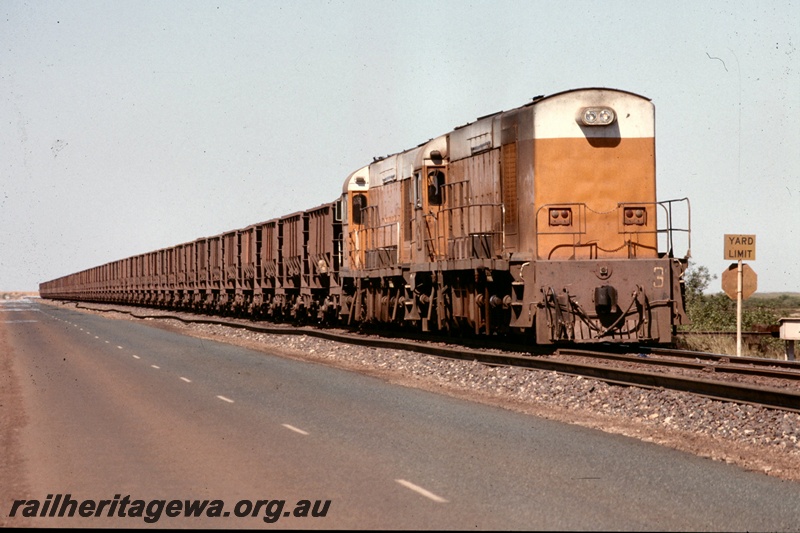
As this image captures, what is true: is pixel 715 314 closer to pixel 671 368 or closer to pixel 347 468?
pixel 671 368

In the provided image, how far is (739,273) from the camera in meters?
19.1

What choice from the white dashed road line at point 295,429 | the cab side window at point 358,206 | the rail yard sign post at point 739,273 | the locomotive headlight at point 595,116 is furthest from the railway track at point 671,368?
the cab side window at point 358,206

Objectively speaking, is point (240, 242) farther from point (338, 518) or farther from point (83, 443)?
point (338, 518)

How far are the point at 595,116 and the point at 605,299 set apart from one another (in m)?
3.46

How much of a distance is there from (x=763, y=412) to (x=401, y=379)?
7223 mm

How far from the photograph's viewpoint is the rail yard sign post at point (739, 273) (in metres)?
18.6

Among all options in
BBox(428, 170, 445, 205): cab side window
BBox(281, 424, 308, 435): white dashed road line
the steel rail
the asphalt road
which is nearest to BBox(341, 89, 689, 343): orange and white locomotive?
the steel rail

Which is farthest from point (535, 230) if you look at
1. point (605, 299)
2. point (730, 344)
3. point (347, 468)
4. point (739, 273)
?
point (347, 468)

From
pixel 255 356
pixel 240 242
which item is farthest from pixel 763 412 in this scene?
pixel 240 242

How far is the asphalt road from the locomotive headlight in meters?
6.23

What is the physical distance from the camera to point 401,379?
17094 millimetres

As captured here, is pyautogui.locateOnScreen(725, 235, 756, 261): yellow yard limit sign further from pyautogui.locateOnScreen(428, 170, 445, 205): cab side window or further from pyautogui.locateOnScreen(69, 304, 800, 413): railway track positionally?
pyautogui.locateOnScreen(428, 170, 445, 205): cab side window

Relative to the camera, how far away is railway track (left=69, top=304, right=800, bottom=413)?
11.7 meters

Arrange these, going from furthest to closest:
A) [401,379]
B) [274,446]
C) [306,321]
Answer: [306,321], [401,379], [274,446]
